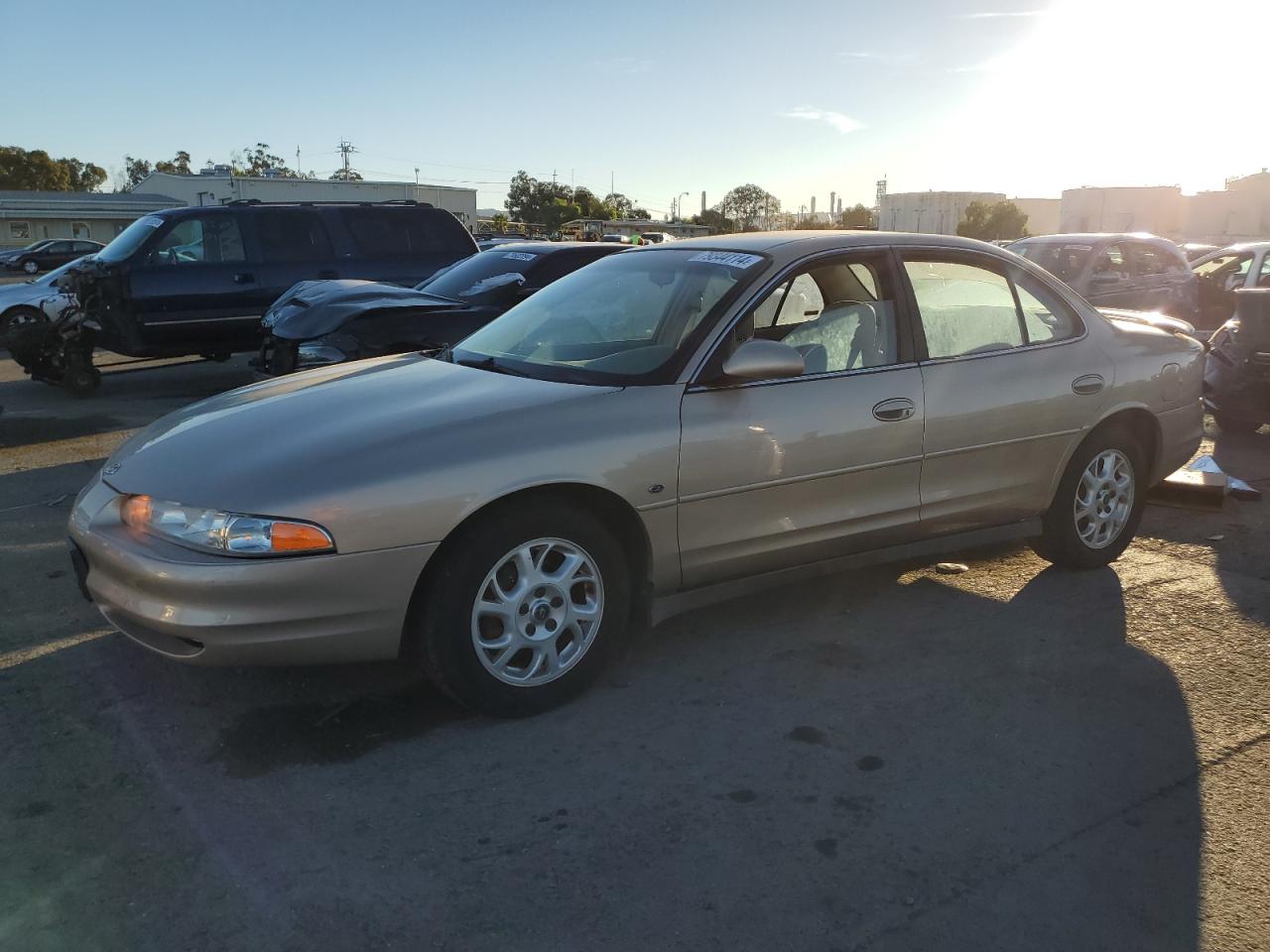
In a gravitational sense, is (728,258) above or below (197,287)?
above

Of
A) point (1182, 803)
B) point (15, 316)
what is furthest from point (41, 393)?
point (1182, 803)

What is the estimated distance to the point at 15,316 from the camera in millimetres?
12938

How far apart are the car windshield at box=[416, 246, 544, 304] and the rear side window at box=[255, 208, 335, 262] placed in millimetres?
2084

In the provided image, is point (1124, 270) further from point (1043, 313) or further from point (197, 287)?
point (197, 287)

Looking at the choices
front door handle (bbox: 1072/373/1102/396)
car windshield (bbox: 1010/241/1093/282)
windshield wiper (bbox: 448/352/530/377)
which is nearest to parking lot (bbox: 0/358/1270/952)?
front door handle (bbox: 1072/373/1102/396)

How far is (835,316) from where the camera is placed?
4500mm

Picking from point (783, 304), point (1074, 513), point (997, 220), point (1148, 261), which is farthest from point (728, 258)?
point (997, 220)

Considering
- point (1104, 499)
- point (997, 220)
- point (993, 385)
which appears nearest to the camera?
point (993, 385)

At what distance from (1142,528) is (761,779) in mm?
3899

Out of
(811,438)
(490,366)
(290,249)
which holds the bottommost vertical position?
(811,438)

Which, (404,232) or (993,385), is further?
Result: (404,232)

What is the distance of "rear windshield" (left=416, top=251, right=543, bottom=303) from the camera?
8.62m

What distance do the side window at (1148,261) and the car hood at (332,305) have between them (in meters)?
8.75

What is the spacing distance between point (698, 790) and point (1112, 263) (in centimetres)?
1133
